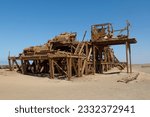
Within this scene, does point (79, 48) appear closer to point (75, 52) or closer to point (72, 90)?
point (75, 52)

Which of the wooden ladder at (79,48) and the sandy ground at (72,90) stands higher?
the wooden ladder at (79,48)

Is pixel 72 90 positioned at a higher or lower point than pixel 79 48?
lower

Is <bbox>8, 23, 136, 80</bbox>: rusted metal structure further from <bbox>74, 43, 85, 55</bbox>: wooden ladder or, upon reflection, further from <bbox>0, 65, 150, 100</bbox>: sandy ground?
<bbox>0, 65, 150, 100</bbox>: sandy ground

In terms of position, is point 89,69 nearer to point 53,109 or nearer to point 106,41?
point 106,41

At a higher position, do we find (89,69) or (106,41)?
(106,41)

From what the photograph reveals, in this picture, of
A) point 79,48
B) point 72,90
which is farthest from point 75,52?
point 72,90

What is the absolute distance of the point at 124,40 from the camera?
2683 cm

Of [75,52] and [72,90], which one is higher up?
[75,52]

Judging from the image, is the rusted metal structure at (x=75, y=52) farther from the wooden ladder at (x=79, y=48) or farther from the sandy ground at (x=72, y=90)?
the sandy ground at (x=72, y=90)

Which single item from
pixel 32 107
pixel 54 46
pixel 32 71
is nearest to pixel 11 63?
pixel 32 71

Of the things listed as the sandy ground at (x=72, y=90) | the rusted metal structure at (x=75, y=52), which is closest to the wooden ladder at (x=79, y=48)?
the rusted metal structure at (x=75, y=52)

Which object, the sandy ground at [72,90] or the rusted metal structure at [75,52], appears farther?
the rusted metal structure at [75,52]

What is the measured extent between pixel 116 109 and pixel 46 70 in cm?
2159

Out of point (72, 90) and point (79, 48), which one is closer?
point (72, 90)
